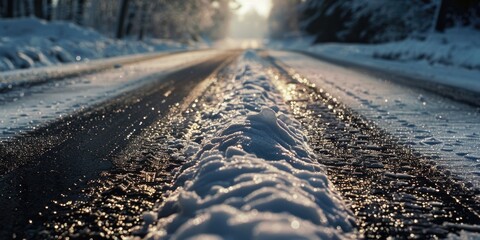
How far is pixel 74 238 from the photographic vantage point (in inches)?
69.7

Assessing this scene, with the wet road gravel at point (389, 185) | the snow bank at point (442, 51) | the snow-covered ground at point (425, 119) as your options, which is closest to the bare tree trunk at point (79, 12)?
the snow bank at point (442, 51)

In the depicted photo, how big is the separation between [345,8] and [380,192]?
3554cm

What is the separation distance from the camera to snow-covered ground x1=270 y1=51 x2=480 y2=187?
10.3 feet

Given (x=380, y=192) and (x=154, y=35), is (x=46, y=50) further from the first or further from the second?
(x=154, y=35)

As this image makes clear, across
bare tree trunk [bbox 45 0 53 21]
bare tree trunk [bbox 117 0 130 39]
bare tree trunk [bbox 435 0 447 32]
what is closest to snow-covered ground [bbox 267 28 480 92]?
bare tree trunk [bbox 435 0 447 32]

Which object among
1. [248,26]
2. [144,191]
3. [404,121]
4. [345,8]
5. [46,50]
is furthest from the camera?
[248,26]

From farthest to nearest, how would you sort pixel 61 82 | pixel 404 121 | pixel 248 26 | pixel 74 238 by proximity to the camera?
pixel 248 26
pixel 61 82
pixel 404 121
pixel 74 238

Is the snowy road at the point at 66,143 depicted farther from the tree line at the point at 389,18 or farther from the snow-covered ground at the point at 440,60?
the tree line at the point at 389,18

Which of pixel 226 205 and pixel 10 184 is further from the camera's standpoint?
pixel 10 184

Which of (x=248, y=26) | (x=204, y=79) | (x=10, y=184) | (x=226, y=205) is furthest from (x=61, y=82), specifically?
(x=248, y=26)

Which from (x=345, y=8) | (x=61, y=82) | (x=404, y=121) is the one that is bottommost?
(x=61, y=82)

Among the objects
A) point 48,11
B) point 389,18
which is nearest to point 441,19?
point 389,18

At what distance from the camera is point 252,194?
195 cm

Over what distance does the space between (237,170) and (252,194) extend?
1.12 ft
